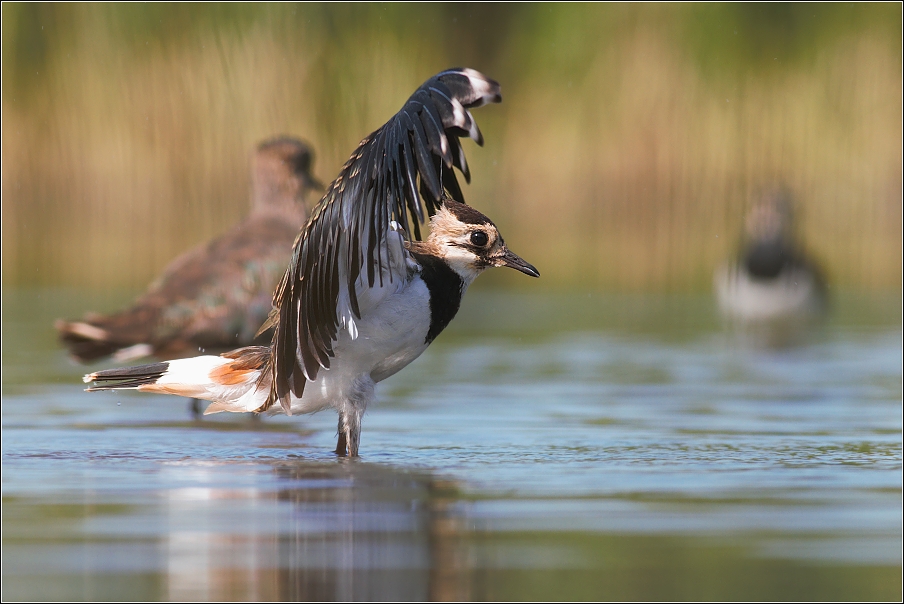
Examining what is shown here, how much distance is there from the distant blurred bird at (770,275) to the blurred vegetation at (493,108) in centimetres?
200

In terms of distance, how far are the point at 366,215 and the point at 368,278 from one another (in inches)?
17.6

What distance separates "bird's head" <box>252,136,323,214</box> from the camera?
389 inches

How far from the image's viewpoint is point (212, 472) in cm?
622

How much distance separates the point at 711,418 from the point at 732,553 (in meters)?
3.24

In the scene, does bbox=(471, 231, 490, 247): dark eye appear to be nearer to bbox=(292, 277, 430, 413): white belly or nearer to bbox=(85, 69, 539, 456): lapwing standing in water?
bbox=(85, 69, 539, 456): lapwing standing in water

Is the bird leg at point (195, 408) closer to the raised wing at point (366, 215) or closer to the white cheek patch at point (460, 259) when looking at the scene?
the raised wing at point (366, 215)

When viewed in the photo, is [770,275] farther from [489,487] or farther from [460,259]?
[489,487]

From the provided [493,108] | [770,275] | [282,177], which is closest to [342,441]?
[282,177]

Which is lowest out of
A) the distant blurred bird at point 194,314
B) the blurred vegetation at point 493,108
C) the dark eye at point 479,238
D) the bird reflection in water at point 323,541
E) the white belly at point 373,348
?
the bird reflection in water at point 323,541

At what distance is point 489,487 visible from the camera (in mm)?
5836

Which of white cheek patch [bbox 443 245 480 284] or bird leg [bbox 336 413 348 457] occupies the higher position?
white cheek patch [bbox 443 245 480 284]

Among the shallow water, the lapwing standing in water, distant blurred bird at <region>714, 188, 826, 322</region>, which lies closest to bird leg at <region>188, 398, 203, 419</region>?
the shallow water

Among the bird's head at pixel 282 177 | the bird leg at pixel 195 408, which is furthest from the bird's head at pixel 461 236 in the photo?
the bird's head at pixel 282 177

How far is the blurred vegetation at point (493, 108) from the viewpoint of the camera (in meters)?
18.3
